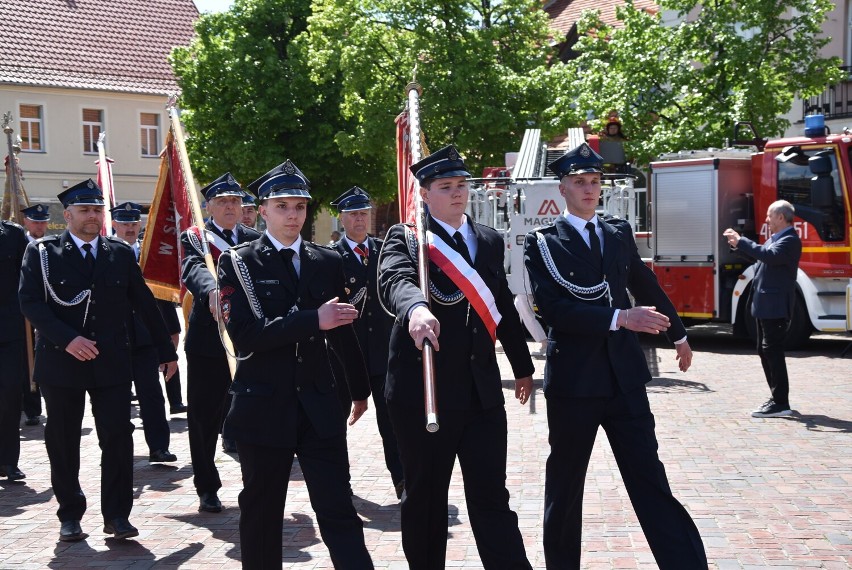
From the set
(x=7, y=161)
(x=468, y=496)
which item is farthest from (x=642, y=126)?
(x=468, y=496)

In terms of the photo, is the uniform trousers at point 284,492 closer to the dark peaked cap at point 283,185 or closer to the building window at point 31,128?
the dark peaked cap at point 283,185

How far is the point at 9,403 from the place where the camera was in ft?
29.3

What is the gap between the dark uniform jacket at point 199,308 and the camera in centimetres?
716

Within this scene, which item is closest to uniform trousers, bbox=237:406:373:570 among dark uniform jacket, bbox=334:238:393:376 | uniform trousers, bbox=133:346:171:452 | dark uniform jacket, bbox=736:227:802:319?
dark uniform jacket, bbox=334:238:393:376

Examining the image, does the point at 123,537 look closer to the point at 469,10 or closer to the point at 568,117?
the point at 568,117

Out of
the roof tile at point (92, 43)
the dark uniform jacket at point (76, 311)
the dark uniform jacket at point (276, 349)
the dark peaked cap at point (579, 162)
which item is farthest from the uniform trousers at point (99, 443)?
the roof tile at point (92, 43)

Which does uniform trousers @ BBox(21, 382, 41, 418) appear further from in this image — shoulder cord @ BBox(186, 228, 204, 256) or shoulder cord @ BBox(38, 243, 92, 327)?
shoulder cord @ BBox(186, 228, 204, 256)

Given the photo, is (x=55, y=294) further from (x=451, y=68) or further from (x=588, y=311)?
(x=451, y=68)

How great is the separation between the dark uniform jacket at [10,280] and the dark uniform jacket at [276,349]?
443 centimetres

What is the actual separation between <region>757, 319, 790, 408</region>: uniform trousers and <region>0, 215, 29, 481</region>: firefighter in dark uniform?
22.0 feet

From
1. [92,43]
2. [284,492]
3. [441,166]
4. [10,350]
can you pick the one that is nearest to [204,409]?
[10,350]

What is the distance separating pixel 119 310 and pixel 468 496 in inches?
120

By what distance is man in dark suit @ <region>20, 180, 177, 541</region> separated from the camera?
6.97m

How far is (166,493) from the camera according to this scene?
8336 millimetres
